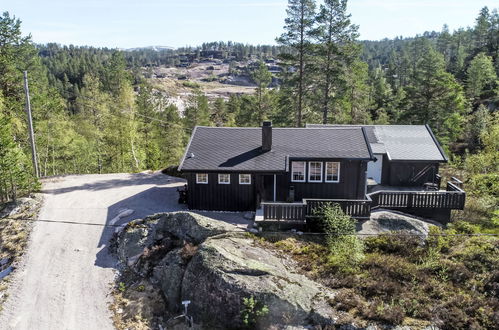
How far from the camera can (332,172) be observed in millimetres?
19094

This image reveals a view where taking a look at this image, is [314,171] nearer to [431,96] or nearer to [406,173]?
[406,173]

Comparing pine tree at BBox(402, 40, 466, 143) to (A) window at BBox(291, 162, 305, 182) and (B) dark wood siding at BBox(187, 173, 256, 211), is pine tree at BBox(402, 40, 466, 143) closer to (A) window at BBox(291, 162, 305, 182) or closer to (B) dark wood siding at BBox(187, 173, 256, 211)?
(A) window at BBox(291, 162, 305, 182)

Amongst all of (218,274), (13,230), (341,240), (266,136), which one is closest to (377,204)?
(341,240)

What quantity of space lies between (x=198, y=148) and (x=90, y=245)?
6.93m

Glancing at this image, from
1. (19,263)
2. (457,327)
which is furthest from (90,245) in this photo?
(457,327)

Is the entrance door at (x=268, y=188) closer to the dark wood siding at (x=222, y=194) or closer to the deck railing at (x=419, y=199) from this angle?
the dark wood siding at (x=222, y=194)

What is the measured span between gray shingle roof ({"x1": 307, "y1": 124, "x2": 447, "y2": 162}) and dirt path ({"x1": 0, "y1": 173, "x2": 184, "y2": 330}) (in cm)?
1250

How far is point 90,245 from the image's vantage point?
17500 millimetres

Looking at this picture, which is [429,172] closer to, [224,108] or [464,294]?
[464,294]

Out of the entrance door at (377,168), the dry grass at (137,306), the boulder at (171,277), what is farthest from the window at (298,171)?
the dry grass at (137,306)

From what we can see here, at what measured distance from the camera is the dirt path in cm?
1350

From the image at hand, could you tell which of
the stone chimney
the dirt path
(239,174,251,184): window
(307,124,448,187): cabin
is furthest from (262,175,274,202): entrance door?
(307,124,448,187): cabin

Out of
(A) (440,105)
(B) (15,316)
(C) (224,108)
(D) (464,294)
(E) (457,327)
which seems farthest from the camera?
(C) (224,108)

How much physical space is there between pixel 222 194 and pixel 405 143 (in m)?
11.9
